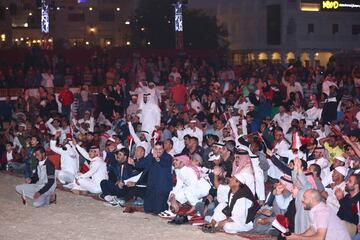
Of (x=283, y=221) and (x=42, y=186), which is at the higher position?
(x=283, y=221)

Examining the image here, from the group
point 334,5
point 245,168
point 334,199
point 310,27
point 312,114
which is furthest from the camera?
point 310,27

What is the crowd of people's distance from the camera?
1023cm

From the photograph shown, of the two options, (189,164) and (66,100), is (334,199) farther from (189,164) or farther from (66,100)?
(66,100)

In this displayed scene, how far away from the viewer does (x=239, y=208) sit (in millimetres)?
10391

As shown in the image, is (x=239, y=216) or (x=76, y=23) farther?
(x=76, y=23)

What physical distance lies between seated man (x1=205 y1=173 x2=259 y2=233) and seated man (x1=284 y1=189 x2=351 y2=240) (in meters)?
2.72

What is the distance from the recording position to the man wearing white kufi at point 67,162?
1541 centimetres

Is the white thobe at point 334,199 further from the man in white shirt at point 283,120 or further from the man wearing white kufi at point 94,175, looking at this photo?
the man in white shirt at point 283,120

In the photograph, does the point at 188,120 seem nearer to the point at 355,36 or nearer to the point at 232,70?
the point at 232,70

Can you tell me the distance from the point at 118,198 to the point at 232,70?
605 inches

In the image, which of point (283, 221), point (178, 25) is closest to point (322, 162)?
point (283, 221)

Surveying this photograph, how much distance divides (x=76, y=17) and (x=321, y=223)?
6221 cm

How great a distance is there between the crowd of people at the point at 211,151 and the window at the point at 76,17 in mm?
43561

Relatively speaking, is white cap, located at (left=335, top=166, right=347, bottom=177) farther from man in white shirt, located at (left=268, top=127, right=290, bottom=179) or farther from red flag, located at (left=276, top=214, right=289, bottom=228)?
man in white shirt, located at (left=268, top=127, right=290, bottom=179)
